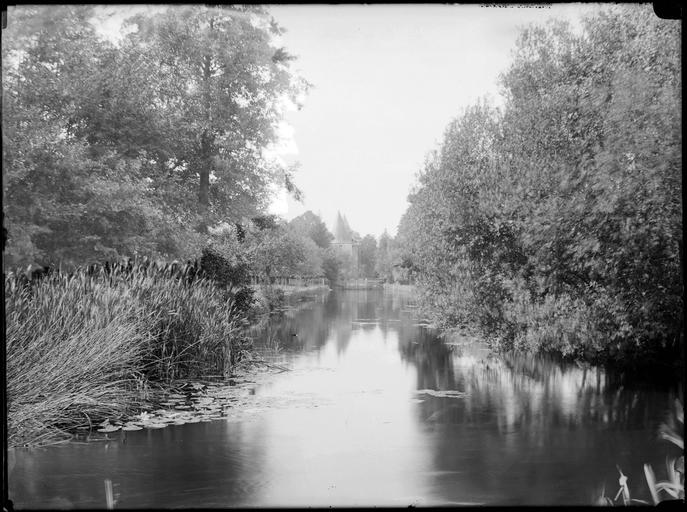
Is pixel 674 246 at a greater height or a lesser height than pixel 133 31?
lesser

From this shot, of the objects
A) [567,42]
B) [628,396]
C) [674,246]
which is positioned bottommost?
[628,396]

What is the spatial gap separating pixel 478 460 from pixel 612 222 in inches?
95.5

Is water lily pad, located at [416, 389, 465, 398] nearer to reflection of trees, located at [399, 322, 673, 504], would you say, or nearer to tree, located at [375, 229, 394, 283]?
reflection of trees, located at [399, 322, 673, 504]

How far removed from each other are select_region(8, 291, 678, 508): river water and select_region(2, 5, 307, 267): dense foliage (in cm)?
221

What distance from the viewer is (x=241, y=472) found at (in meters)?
4.30

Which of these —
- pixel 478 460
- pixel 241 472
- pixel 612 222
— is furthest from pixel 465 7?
pixel 241 472

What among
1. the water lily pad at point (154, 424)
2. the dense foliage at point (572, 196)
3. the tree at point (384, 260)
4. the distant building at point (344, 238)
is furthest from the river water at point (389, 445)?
the distant building at point (344, 238)

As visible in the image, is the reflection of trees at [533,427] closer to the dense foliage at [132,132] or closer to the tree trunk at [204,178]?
the dense foliage at [132,132]

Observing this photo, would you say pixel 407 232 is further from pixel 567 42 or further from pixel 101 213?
pixel 101 213

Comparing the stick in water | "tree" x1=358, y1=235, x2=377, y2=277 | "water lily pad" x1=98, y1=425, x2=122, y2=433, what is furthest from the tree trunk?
the stick in water

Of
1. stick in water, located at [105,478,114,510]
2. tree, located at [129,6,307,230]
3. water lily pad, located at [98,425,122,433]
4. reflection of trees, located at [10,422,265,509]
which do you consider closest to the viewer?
stick in water, located at [105,478,114,510]

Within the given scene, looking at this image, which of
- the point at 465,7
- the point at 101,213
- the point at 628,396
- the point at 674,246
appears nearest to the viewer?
the point at 465,7

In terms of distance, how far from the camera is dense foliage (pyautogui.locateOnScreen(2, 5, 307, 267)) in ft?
19.9

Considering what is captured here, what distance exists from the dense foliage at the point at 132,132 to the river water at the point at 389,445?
2.21 meters
